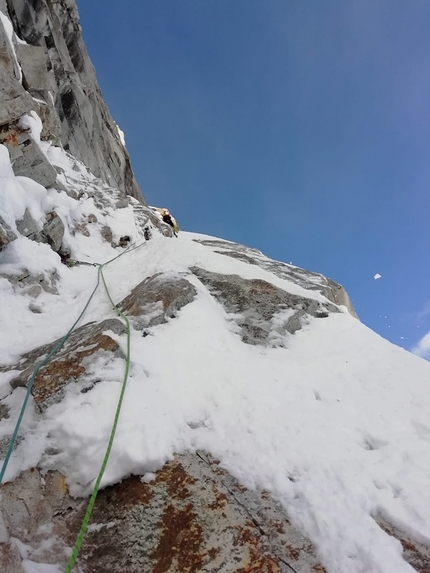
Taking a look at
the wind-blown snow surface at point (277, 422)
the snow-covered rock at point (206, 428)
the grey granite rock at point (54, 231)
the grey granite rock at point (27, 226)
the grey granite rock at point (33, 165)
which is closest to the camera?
the snow-covered rock at point (206, 428)

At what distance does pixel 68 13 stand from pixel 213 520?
4169 cm

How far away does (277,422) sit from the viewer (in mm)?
4449

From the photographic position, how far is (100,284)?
961 cm

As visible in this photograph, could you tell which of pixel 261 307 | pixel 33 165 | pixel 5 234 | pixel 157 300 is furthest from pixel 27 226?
pixel 261 307

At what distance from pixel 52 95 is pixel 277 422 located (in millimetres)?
27753

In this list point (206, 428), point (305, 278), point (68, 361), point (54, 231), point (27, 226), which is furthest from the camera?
point (305, 278)

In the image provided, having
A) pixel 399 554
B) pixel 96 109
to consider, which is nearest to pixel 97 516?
pixel 399 554

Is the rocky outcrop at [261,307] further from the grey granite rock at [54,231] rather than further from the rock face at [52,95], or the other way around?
the rock face at [52,95]

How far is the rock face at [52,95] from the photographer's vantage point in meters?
11.4

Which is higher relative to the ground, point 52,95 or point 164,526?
point 52,95

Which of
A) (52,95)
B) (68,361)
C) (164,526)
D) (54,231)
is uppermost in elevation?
(52,95)

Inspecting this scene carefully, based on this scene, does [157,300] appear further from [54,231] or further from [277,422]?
[54,231]

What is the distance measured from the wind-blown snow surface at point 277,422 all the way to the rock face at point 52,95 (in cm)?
680

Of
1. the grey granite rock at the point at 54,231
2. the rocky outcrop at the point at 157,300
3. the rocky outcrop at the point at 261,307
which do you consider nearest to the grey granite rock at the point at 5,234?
the grey granite rock at the point at 54,231
